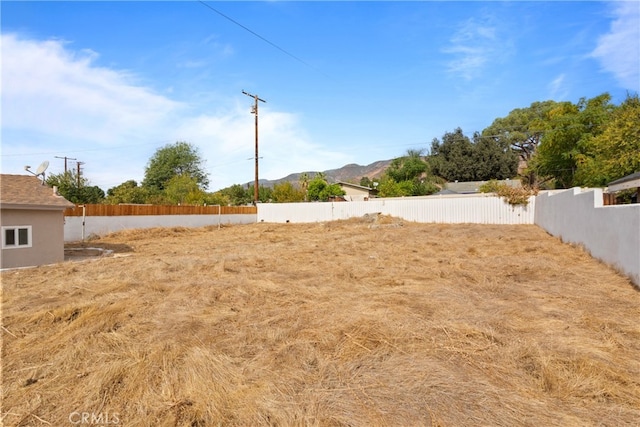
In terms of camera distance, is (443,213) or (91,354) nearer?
(91,354)

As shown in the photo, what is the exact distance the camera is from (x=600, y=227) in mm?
8047

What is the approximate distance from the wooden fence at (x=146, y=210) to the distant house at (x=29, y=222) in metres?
6.23

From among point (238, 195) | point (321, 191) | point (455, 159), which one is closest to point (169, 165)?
point (238, 195)

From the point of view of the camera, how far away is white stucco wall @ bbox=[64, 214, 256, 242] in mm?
16484

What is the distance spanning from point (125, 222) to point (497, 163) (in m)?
37.3

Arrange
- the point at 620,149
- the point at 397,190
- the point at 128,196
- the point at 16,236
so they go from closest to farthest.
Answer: the point at 16,236
the point at 620,149
the point at 397,190
the point at 128,196

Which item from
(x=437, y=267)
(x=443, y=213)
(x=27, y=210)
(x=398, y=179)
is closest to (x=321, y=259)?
(x=437, y=267)

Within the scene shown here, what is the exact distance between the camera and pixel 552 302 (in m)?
5.14

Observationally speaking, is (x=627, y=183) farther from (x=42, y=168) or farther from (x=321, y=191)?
(x=321, y=191)

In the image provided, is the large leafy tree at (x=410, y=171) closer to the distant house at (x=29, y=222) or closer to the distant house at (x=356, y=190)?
the distant house at (x=356, y=190)

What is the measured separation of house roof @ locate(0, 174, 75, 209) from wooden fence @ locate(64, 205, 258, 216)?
19.6 ft

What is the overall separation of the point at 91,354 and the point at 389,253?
8.02 meters

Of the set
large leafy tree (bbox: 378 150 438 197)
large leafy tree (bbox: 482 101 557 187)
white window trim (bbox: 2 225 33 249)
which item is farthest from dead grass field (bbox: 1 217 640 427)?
large leafy tree (bbox: 482 101 557 187)

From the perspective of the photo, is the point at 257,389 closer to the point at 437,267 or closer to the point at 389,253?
the point at 437,267
